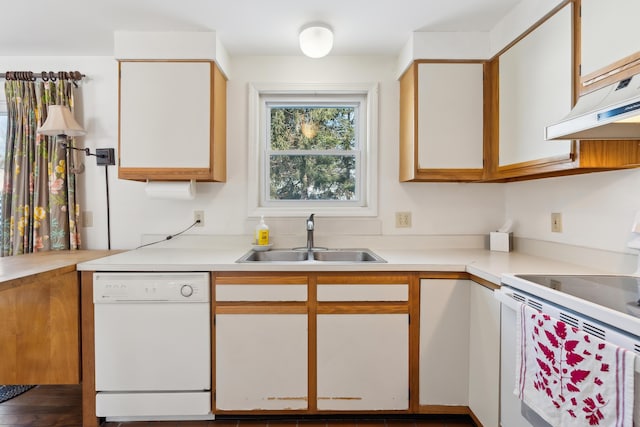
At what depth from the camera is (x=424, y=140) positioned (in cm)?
213

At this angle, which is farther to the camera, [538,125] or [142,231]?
[142,231]

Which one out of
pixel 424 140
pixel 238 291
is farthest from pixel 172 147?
pixel 424 140

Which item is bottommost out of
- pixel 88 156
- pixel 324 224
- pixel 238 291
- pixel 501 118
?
pixel 238 291

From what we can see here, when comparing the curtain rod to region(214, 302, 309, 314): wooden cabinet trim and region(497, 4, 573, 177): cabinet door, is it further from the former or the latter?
region(497, 4, 573, 177): cabinet door

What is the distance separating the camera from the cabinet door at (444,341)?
1.81 meters

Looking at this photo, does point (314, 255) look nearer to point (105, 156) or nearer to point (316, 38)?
point (316, 38)

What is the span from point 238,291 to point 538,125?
1.69 metres

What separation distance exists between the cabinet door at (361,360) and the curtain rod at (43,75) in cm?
227

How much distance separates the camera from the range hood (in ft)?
3.48

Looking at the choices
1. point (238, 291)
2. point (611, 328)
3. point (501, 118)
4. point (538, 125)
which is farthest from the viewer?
point (501, 118)

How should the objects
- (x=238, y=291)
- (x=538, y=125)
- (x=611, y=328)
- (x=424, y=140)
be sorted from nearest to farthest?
1. (x=611, y=328)
2. (x=538, y=125)
3. (x=238, y=291)
4. (x=424, y=140)

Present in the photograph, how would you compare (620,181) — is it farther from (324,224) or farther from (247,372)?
(247,372)

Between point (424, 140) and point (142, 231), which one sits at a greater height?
point (424, 140)

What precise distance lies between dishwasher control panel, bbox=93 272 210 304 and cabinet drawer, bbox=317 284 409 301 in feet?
2.05
